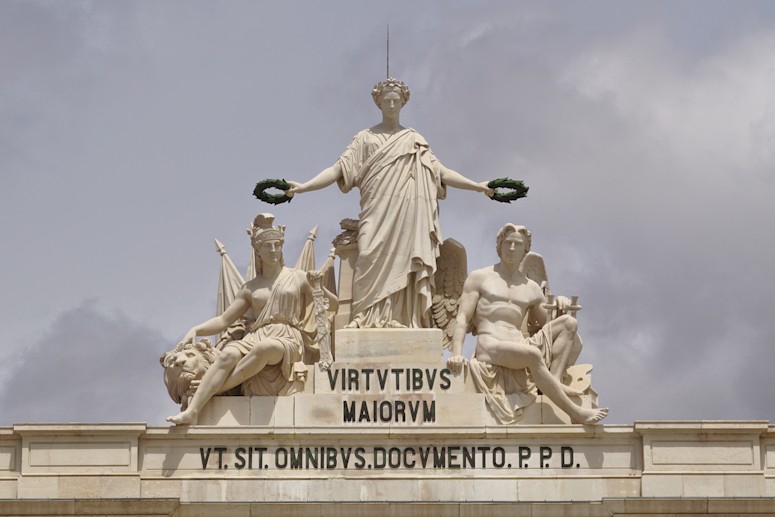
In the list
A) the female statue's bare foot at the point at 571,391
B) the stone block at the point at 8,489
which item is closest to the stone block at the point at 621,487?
the female statue's bare foot at the point at 571,391

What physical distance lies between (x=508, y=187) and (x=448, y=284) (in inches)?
75.9

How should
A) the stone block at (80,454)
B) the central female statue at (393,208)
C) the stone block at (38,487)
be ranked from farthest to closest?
1. the central female statue at (393,208)
2. the stone block at (80,454)
3. the stone block at (38,487)

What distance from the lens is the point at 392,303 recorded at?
50.6 meters

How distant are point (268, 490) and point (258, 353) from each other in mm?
2147

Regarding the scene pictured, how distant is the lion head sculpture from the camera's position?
49625 mm

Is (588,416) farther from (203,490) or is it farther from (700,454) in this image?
(203,490)

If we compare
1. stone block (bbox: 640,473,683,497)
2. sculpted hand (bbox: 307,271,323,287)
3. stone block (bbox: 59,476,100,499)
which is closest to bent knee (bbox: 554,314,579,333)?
stone block (bbox: 640,473,683,497)

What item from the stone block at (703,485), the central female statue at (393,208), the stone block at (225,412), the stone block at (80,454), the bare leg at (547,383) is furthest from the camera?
the central female statue at (393,208)

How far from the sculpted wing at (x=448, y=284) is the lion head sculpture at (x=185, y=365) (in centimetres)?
373

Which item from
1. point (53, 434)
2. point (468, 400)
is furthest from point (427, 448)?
point (53, 434)

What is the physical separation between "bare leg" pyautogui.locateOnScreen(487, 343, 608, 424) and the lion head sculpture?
4.73m

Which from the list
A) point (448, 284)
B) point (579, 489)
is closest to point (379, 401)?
point (448, 284)

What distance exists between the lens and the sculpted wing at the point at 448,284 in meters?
51.1

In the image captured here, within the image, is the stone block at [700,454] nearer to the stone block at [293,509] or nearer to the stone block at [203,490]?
the stone block at [293,509]
